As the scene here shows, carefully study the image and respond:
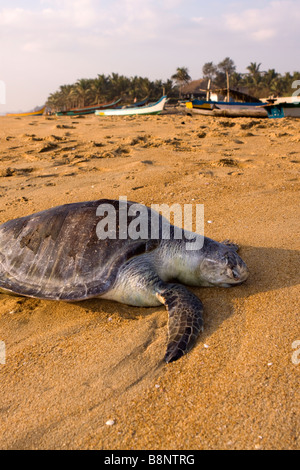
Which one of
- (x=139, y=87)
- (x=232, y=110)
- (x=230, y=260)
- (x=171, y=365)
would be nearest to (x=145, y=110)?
(x=232, y=110)

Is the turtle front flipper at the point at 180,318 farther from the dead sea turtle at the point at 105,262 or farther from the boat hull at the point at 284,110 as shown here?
the boat hull at the point at 284,110

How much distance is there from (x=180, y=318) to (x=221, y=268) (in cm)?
65

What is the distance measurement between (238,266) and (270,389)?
1.09 m

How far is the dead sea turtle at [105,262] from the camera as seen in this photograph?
2.62 m

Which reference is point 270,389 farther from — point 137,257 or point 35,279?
point 35,279

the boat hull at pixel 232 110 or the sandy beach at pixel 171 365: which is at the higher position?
the boat hull at pixel 232 110

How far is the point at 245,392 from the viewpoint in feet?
5.96

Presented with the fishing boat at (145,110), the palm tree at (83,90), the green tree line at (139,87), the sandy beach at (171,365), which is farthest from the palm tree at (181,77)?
the sandy beach at (171,365)

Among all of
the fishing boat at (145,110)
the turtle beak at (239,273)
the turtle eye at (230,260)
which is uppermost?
the fishing boat at (145,110)

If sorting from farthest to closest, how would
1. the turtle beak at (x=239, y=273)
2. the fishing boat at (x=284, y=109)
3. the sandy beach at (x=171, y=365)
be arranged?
the fishing boat at (x=284, y=109) → the turtle beak at (x=239, y=273) → the sandy beach at (x=171, y=365)

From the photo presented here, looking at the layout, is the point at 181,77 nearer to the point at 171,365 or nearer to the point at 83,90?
the point at 83,90

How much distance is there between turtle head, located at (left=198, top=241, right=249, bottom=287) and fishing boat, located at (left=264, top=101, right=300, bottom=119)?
46.0ft

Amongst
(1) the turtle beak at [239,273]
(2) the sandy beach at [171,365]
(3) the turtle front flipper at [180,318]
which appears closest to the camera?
(2) the sandy beach at [171,365]
